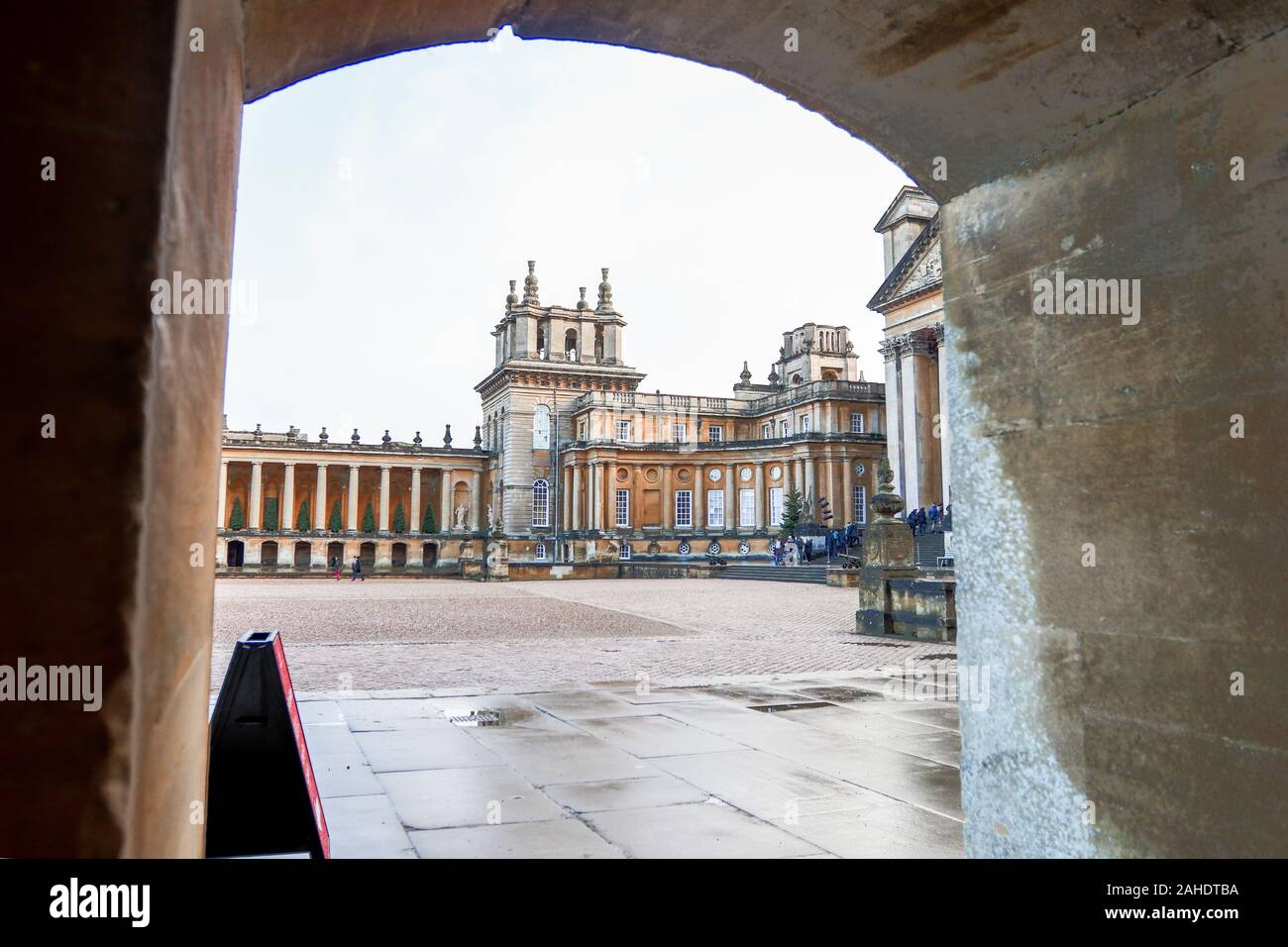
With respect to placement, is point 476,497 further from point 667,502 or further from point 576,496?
point 667,502

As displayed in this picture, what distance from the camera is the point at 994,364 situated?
295cm

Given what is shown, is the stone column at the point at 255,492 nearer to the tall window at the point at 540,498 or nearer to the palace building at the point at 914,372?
the tall window at the point at 540,498

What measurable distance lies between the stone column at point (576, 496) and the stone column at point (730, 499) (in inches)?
434

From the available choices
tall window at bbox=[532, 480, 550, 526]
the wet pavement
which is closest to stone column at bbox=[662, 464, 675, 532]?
tall window at bbox=[532, 480, 550, 526]

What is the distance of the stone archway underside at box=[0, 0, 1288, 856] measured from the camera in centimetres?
112

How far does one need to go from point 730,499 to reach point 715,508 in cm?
139

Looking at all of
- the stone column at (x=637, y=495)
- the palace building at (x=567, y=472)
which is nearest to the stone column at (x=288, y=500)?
the palace building at (x=567, y=472)

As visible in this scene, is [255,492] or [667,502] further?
[667,502]

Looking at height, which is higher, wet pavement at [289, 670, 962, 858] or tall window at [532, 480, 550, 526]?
tall window at [532, 480, 550, 526]

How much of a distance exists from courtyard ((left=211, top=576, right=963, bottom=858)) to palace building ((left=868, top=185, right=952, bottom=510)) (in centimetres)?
3106

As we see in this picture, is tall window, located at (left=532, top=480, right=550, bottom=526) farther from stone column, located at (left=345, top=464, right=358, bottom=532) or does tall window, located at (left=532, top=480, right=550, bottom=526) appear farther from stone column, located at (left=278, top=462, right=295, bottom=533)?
stone column, located at (left=278, top=462, right=295, bottom=533)

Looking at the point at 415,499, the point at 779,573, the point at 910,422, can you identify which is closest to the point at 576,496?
the point at 415,499

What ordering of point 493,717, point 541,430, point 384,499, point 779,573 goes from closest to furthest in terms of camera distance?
point 493,717 < point 779,573 < point 384,499 < point 541,430
